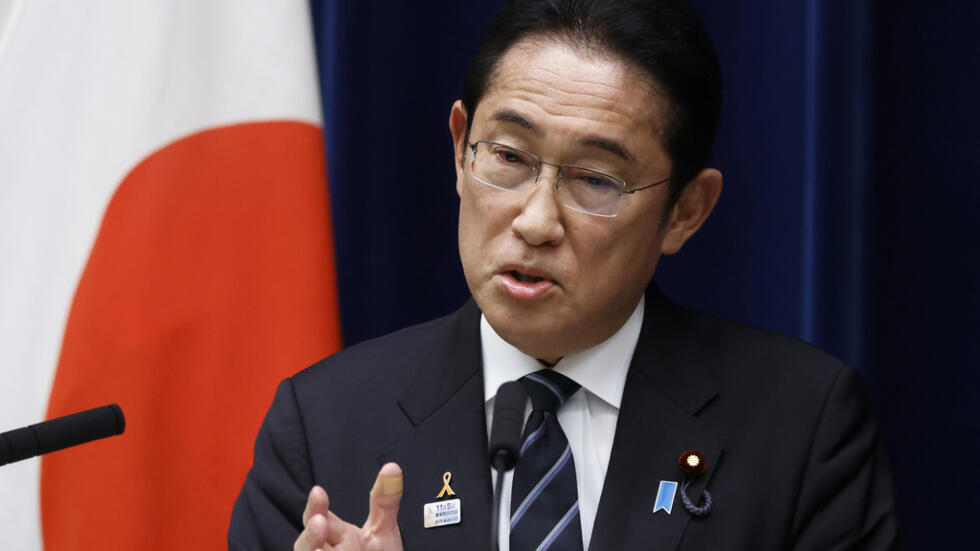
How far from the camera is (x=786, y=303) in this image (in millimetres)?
2627

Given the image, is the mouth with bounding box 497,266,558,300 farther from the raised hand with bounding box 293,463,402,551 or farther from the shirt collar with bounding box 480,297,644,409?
the raised hand with bounding box 293,463,402,551

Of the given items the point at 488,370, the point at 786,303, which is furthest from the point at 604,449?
the point at 786,303

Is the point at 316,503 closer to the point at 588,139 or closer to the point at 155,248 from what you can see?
the point at 588,139

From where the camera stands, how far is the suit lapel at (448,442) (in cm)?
180

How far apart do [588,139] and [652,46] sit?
0.19 meters

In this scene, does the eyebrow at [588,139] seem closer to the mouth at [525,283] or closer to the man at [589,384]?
the man at [589,384]

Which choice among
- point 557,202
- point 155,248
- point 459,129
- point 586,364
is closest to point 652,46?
point 557,202

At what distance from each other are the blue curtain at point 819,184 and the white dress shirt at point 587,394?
2.50 feet

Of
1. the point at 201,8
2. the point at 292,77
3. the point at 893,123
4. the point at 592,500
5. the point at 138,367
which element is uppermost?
the point at 201,8

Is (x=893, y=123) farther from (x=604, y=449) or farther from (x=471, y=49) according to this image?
(x=604, y=449)

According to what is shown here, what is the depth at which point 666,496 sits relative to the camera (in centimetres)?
181

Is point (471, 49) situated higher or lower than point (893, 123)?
higher

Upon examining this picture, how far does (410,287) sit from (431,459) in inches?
37.0

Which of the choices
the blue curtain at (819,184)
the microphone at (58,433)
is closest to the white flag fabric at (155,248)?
the blue curtain at (819,184)
